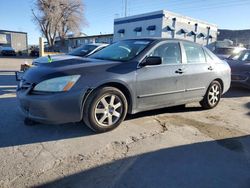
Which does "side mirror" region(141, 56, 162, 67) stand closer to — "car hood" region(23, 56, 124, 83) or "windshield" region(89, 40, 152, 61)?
"windshield" region(89, 40, 152, 61)

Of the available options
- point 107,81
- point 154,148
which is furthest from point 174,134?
point 107,81

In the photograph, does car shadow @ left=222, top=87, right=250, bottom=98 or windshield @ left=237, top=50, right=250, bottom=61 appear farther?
windshield @ left=237, top=50, right=250, bottom=61

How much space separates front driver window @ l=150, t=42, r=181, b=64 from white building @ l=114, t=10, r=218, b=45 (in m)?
25.7

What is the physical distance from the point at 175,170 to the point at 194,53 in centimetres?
304

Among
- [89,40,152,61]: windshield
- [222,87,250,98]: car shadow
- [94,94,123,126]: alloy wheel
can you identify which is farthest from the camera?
[222,87,250,98]: car shadow

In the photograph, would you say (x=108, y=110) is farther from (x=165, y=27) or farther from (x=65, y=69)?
(x=165, y=27)

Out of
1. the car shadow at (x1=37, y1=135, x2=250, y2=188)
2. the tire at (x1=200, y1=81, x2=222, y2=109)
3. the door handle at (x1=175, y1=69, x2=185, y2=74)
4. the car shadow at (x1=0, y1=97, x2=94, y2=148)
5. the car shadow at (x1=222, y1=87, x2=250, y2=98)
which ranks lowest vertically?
the car shadow at (x1=37, y1=135, x2=250, y2=188)

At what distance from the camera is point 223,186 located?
8.65ft

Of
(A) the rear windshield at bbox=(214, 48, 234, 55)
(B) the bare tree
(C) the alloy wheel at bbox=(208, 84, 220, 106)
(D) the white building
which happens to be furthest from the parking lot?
(B) the bare tree

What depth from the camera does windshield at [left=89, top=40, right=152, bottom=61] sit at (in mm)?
4441

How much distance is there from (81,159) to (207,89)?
11.7 ft

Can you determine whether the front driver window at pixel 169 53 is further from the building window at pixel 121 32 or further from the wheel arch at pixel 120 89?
the building window at pixel 121 32

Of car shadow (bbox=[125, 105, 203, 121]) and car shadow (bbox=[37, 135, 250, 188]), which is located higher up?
car shadow (bbox=[125, 105, 203, 121])

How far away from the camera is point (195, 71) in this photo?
5.07 m
